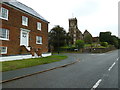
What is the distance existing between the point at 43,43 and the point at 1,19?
10.5 meters

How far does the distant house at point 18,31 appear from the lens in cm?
1491

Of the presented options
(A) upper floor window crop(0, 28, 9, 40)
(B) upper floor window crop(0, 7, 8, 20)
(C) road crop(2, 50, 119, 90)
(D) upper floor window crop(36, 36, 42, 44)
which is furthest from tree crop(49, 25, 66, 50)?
(C) road crop(2, 50, 119, 90)

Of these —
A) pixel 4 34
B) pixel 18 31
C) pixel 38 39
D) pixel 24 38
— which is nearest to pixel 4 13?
pixel 4 34

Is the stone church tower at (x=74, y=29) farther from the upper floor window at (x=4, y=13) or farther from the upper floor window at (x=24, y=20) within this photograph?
the upper floor window at (x=4, y=13)

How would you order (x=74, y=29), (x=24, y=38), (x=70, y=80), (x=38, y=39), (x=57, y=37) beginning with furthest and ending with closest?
1. (x=74, y=29)
2. (x=57, y=37)
3. (x=38, y=39)
4. (x=24, y=38)
5. (x=70, y=80)

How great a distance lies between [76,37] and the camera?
7281 cm

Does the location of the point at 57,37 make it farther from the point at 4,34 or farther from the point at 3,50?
the point at 3,50

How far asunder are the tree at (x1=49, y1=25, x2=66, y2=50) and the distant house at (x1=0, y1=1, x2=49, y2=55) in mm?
25544

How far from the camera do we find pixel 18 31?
17016 mm

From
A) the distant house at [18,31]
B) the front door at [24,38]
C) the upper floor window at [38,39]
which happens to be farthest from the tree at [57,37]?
the front door at [24,38]

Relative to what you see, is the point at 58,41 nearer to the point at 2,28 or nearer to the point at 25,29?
the point at 25,29

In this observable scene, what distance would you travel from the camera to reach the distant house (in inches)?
587

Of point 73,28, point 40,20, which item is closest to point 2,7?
point 40,20

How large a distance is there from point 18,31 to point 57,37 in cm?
3147
